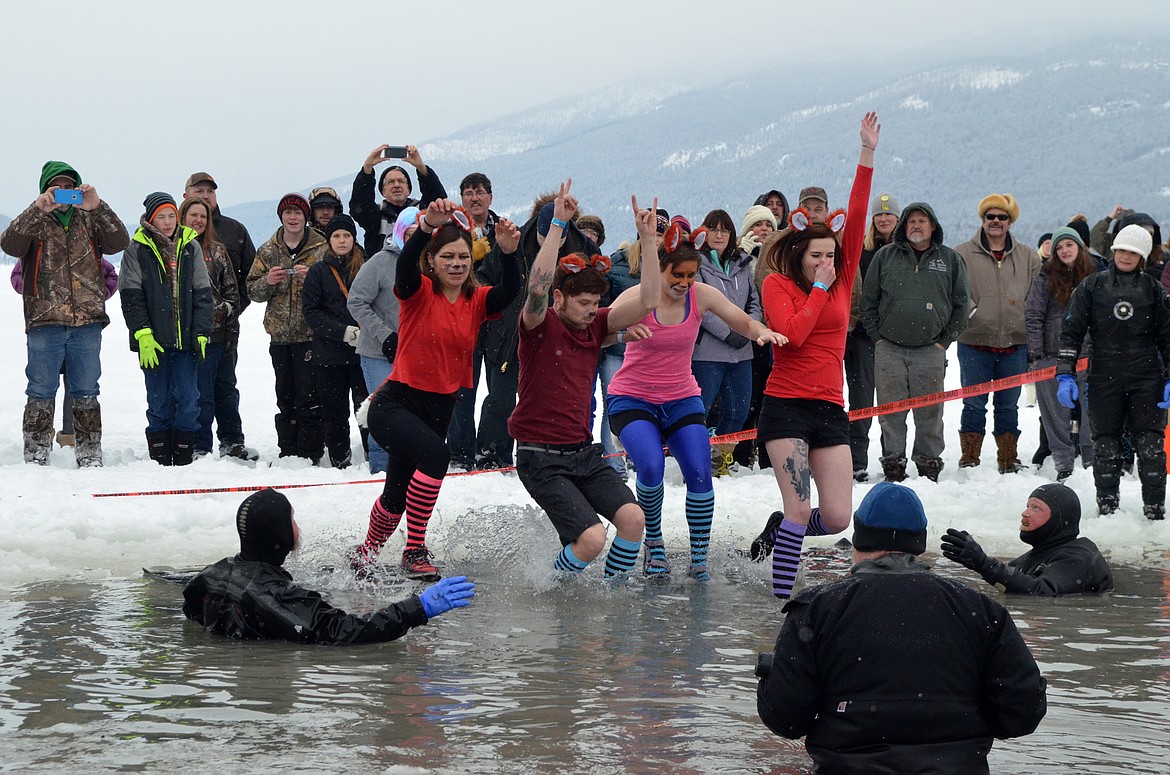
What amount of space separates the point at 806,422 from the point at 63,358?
677 centimetres

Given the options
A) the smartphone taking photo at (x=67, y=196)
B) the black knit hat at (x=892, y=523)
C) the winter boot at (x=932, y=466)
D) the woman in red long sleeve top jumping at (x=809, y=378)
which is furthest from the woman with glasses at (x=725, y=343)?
the black knit hat at (x=892, y=523)

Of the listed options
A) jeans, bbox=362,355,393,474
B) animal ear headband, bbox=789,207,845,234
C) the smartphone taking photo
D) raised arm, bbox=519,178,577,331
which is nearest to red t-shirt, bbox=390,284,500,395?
raised arm, bbox=519,178,577,331

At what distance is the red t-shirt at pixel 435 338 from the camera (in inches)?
309

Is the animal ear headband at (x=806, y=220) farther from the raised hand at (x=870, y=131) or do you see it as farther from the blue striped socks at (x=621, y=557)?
the blue striped socks at (x=621, y=557)

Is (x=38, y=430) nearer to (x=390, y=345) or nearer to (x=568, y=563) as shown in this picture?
(x=390, y=345)

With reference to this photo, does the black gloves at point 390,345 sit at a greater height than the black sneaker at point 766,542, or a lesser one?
greater

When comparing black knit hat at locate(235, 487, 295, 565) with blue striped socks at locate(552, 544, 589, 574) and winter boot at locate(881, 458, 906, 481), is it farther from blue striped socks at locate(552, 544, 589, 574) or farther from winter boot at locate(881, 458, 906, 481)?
winter boot at locate(881, 458, 906, 481)

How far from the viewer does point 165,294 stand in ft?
37.1

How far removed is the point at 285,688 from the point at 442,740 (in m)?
1.02

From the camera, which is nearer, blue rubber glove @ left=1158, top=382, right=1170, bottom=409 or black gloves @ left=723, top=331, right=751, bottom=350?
blue rubber glove @ left=1158, top=382, right=1170, bottom=409

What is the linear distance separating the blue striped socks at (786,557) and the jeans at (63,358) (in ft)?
20.8

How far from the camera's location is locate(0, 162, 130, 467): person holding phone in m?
10.9

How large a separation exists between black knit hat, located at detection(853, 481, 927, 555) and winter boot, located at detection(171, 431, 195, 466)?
8.65 meters

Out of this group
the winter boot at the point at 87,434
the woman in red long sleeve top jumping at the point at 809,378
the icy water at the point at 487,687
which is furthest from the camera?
the winter boot at the point at 87,434
